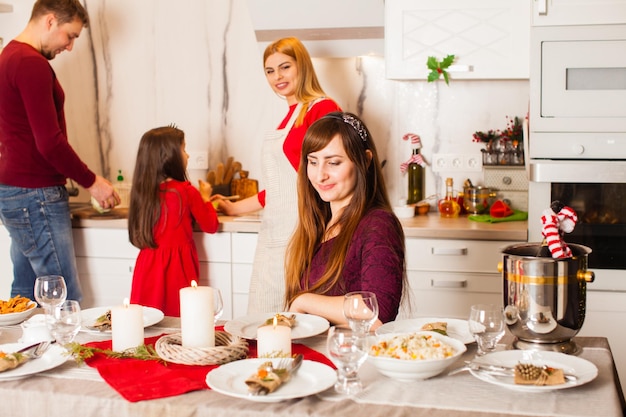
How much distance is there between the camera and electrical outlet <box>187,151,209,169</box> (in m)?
3.95

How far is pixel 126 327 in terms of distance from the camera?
181 centimetres

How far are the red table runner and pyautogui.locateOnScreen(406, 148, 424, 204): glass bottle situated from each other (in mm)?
2001

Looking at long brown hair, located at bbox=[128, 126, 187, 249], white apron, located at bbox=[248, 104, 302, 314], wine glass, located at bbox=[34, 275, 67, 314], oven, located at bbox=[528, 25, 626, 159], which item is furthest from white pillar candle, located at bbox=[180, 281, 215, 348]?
oven, located at bbox=[528, 25, 626, 159]

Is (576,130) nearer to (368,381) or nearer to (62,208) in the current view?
(368,381)

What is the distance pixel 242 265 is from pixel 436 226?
0.84 m

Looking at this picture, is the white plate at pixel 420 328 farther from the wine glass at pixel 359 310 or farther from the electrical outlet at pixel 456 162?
the electrical outlet at pixel 456 162

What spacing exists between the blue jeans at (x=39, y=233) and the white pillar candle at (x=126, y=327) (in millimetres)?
1664

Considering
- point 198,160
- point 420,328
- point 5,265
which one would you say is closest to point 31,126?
point 5,265

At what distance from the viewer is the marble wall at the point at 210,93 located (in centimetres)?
373

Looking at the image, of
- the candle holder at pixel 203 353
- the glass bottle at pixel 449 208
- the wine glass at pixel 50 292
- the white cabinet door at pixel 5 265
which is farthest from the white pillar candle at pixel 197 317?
the white cabinet door at pixel 5 265

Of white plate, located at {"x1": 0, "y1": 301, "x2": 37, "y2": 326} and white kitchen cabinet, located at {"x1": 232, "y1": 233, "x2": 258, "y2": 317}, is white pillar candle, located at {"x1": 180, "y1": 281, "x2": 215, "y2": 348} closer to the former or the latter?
white plate, located at {"x1": 0, "y1": 301, "x2": 37, "y2": 326}

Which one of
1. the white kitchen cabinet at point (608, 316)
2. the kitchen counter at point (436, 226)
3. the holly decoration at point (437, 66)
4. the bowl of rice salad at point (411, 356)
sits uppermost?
the holly decoration at point (437, 66)

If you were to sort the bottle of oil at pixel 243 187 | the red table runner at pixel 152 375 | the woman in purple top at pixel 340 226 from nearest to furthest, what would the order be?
the red table runner at pixel 152 375 < the woman in purple top at pixel 340 226 < the bottle of oil at pixel 243 187

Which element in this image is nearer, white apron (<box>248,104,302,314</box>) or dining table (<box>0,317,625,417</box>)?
dining table (<box>0,317,625,417</box>)
